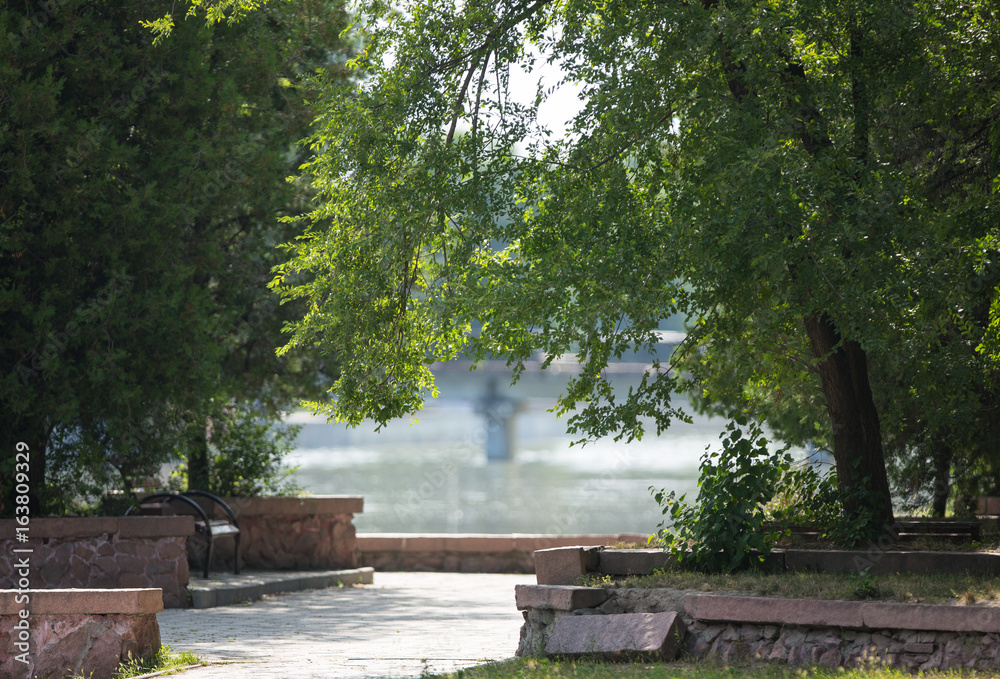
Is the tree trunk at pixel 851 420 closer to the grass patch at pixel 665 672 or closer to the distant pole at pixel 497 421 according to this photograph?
the grass patch at pixel 665 672

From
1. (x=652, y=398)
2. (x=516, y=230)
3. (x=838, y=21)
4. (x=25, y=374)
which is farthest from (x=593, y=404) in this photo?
(x=25, y=374)

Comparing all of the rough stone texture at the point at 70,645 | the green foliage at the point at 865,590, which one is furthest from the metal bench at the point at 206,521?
the green foliage at the point at 865,590

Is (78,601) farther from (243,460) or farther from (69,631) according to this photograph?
(243,460)

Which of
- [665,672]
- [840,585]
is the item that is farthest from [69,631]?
[840,585]

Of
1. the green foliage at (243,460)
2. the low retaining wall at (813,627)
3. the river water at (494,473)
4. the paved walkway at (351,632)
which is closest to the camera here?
the low retaining wall at (813,627)

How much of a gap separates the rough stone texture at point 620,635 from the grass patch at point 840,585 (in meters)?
0.42

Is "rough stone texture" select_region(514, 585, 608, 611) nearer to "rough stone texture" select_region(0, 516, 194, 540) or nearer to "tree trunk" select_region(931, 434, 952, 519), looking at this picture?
"rough stone texture" select_region(0, 516, 194, 540)

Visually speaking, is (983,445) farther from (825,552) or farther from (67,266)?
(67,266)

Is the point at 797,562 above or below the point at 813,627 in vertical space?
above

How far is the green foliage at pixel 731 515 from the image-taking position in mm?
7469

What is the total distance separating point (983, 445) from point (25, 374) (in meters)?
9.97

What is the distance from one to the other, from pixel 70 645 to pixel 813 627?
16.3 feet

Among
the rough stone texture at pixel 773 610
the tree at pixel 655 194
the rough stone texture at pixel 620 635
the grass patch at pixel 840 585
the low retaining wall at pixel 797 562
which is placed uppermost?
the tree at pixel 655 194

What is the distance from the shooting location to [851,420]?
27.6 ft
